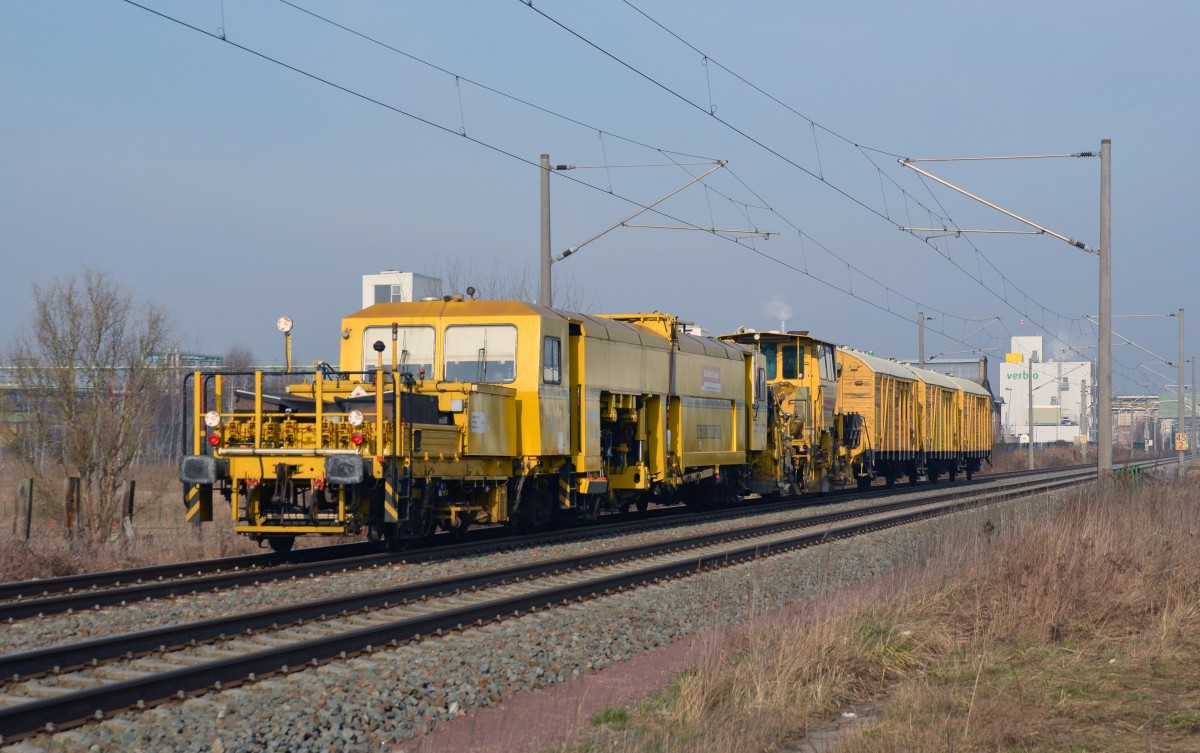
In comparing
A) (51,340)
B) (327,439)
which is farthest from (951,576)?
(51,340)

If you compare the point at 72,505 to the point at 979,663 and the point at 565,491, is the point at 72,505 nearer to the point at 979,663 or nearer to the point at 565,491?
the point at 565,491

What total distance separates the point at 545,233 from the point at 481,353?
5908 mm

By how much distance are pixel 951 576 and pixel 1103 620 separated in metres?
1.63

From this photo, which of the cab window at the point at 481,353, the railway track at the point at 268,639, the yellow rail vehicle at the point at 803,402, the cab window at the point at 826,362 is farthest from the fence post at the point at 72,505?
the cab window at the point at 826,362

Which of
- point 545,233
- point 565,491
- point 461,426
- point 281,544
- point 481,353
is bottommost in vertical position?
point 281,544

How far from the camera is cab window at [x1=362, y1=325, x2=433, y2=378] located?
16.9m

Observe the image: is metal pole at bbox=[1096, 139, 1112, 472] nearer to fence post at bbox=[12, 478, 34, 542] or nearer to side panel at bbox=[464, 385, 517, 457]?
side panel at bbox=[464, 385, 517, 457]

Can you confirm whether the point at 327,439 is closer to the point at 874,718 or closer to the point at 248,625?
the point at 248,625

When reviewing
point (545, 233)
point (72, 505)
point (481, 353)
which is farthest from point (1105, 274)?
point (72, 505)

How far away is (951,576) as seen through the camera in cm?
1170

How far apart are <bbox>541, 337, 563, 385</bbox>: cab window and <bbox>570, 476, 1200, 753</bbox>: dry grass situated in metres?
5.98

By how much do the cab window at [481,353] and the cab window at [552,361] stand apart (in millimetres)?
411

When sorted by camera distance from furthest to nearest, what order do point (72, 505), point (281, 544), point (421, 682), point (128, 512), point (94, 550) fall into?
1. point (128, 512)
2. point (72, 505)
3. point (281, 544)
4. point (94, 550)
5. point (421, 682)

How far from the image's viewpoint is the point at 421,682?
26.2 feet
